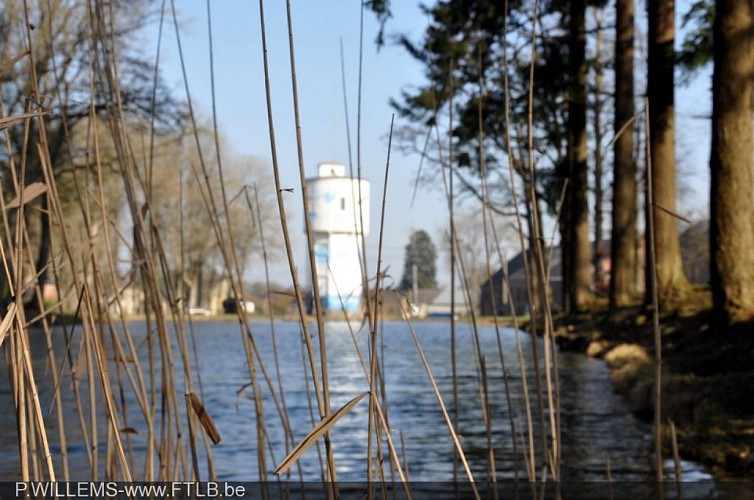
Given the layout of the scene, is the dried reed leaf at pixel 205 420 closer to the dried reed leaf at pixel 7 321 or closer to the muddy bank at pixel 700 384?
the dried reed leaf at pixel 7 321

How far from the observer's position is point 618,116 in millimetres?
11258

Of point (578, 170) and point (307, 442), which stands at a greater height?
point (578, 170)

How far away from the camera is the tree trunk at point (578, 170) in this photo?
13047 millimetres

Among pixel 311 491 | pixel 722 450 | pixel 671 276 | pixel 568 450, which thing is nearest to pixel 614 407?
pixel 568 450

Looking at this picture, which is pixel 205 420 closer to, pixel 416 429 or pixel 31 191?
pixel 31 191

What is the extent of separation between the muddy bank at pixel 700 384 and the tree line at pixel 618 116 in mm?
382

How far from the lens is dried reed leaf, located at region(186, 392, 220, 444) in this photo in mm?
1470

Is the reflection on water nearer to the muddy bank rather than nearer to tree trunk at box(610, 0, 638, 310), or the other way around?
the muddy bank

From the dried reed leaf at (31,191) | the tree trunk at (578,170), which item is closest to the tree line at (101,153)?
the dried reed leaf at (31,191)

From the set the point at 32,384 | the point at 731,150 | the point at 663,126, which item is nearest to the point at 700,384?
the point at 731,150

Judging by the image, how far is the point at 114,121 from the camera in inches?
75.1

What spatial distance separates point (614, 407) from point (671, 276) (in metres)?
3.76

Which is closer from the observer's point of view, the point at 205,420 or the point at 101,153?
the point at 205,420

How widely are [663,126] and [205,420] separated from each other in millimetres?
8307
